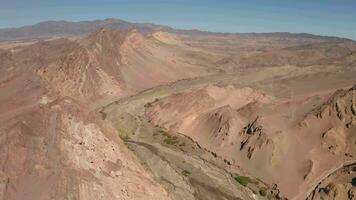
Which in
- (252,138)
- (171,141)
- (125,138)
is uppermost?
(252,138)

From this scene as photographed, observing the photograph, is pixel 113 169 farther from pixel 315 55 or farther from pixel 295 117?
pixel 315 55

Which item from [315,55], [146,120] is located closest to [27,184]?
[146,120]

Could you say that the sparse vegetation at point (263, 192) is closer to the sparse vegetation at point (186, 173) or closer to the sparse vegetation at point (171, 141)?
the sparse vegetation at point (186, 173)

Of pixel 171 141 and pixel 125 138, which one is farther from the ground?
pixel 171 141

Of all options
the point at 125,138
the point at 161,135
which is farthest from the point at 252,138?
the point at 125,138

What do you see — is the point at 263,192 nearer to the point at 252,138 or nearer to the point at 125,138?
the point at 252,138

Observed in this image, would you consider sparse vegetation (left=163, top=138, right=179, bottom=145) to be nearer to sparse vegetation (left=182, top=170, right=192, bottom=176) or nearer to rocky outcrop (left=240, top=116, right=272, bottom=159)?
rocky outcrop (left=240, top=116, right=272, bottom=159)

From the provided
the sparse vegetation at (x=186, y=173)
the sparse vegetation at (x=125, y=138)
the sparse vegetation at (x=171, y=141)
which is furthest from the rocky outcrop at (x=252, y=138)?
the sparse vegetation at (x=125, y=138)

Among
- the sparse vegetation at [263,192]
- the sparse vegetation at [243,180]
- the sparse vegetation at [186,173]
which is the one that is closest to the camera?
the sparse vegetation at [263,192]

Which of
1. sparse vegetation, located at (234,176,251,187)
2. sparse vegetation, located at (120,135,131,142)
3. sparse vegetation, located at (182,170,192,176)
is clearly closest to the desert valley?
sparse vegetation, located at (234,176,251,187)
